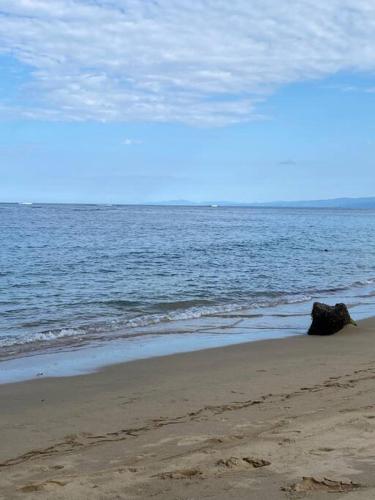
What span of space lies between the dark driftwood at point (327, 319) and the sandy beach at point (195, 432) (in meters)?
2.63

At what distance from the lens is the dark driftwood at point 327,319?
12242 mm

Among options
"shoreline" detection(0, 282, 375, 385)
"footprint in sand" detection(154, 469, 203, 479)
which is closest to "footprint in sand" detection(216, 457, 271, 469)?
"footprint in sand" detection(154, 469, 203, 479)

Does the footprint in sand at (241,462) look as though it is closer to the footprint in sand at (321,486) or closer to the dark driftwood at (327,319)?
the footprint in sand at (321,486)

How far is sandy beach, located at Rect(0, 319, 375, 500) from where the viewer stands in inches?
168

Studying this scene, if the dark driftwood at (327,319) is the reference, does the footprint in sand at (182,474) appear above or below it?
above

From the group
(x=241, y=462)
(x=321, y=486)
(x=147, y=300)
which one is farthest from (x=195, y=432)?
(x=147, y=300)

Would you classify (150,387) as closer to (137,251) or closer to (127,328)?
(127,328)

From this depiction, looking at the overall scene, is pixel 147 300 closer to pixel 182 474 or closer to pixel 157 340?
pixel 157 340

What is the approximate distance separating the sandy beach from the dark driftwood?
2629 mm

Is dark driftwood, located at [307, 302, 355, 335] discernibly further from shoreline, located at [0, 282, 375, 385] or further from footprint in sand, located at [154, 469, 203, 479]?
footprint in sand, located at [154, 469, 203, 479]

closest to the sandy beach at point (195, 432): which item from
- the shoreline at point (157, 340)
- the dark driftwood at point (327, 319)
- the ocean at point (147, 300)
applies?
the shoreline at point (157, 340)

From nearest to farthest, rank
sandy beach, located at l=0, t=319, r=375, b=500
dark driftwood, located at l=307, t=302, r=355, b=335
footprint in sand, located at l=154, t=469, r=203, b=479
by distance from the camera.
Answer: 1. sandy beach, located at l=0, t=319, r=375, b=500
2. footprint in sand, located at l=154, t=469, r=203, b=479
3. dark driftwood, located at l=307, t=302, r=355, b=335

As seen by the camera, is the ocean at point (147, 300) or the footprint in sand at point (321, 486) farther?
the ocean at point (147, 300)

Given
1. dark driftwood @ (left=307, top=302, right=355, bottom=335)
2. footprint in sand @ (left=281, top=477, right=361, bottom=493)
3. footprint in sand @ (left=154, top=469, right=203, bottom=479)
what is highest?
footprint in sand @ (left=281, top=477, right=361, bottom=493)
